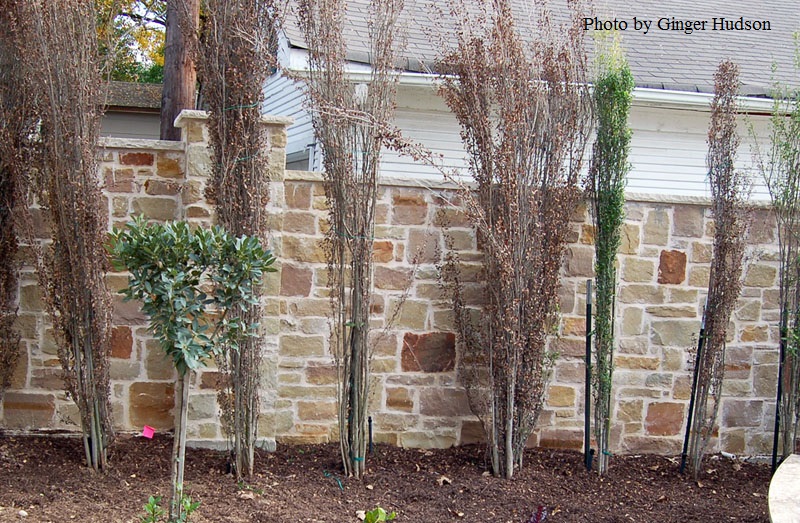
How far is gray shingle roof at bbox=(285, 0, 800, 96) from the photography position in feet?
23.8

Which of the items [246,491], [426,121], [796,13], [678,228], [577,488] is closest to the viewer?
[246,491]

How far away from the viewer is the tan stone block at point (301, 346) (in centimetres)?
470

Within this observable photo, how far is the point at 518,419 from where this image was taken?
4.52 meters

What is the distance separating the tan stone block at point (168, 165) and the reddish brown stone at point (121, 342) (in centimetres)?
98

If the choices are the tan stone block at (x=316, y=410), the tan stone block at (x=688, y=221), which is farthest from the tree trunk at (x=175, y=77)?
the tan stone block at (x=688, y=221)

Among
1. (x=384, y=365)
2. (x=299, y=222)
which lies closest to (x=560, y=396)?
(x=384, y=365)

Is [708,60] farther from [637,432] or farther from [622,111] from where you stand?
[637,432]

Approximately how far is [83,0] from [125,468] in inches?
101

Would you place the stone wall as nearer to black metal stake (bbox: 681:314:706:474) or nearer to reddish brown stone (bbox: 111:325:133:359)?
reddish brown stone (bbox: 111:325:133:359)

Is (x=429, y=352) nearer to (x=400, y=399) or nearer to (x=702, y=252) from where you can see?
(x=400, y=399)

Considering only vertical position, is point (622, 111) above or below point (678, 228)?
above

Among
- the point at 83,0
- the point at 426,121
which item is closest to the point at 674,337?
the point at 426,121

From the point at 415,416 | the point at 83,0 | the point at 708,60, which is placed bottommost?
the point at 415,416

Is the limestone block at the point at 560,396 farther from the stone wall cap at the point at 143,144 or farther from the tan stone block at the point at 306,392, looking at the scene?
the stone wall cap at the point at 143,144
